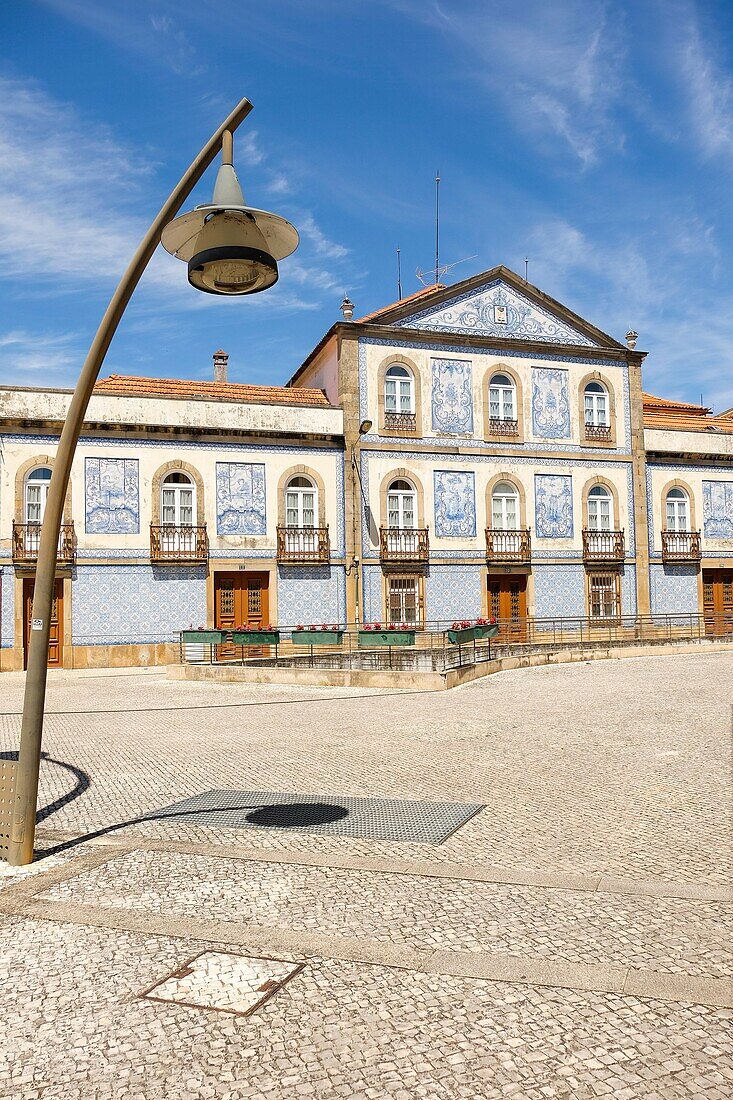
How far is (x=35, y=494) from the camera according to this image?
23562 mm

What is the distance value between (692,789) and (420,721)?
508 centimetres

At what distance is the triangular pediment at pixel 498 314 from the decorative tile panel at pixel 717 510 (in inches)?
250

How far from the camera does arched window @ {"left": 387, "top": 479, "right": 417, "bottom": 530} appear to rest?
26.8m

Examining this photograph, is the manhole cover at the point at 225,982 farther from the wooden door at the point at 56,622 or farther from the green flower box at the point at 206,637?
the wooden door at the point at 56,622

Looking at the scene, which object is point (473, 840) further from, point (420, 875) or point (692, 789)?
point (692, 789)

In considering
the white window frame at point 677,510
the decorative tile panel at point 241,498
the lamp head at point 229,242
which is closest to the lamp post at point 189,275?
the lamp head at point 229,242

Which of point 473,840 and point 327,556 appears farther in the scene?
point 327,556

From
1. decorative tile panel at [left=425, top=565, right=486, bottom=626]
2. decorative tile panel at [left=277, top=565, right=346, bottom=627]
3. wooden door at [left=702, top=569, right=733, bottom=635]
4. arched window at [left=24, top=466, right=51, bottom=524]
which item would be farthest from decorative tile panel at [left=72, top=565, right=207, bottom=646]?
wooden door at [left=702, top=569, right=733, bottom=635]

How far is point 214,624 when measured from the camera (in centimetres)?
2488

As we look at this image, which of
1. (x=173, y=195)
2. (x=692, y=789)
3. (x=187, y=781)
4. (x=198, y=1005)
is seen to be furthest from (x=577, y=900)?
(x=173, y=195)

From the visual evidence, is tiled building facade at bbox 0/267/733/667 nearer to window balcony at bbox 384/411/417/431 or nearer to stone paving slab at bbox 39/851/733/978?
window balcony at bbox 384/411/417/431

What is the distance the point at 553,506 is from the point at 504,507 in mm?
1748

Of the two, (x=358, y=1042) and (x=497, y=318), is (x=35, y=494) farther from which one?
(x=358, y=1042)

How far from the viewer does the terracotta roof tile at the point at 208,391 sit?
25.4m
